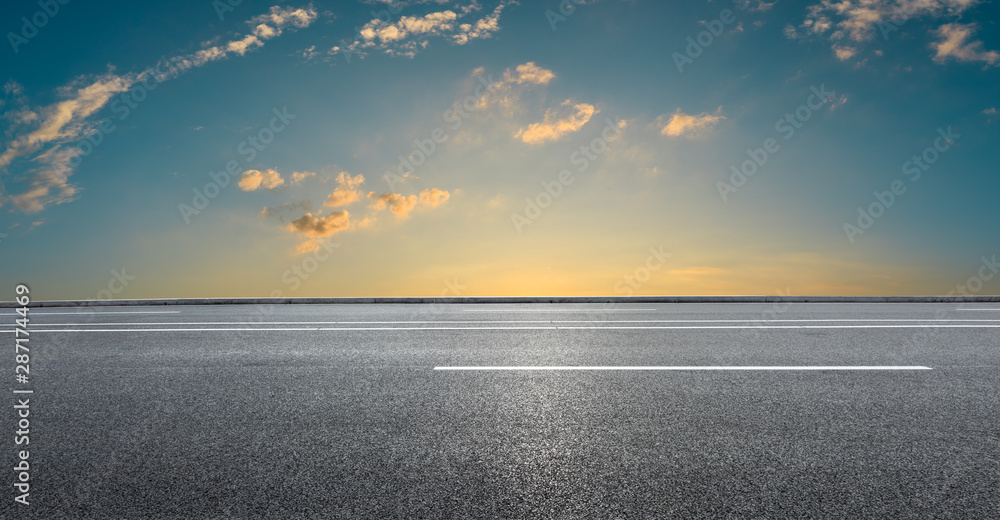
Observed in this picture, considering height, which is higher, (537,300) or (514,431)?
(537,300)

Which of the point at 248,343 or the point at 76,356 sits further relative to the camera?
the point at 248,343

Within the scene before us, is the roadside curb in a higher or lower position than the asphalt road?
higher

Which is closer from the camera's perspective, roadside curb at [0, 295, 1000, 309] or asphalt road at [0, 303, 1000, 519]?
asphalt road at [0, 303, 1000, 519]

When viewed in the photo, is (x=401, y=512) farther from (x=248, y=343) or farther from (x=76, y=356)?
(x=76, y=356)

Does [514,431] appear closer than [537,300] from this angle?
Yes

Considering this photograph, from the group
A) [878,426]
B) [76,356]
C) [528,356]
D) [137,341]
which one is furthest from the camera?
[137,341]

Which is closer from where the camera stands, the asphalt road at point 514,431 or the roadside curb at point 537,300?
the asphalt road at point 514,431

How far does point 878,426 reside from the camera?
4176mm

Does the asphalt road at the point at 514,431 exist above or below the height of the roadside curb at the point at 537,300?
below

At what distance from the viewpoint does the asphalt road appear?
296 centimetres

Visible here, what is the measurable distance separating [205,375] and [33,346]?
514cm

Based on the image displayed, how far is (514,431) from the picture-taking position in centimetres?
403

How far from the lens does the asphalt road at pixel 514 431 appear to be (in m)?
2.96

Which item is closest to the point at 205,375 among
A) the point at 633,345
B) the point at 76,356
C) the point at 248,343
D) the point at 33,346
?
the point at 248,343
